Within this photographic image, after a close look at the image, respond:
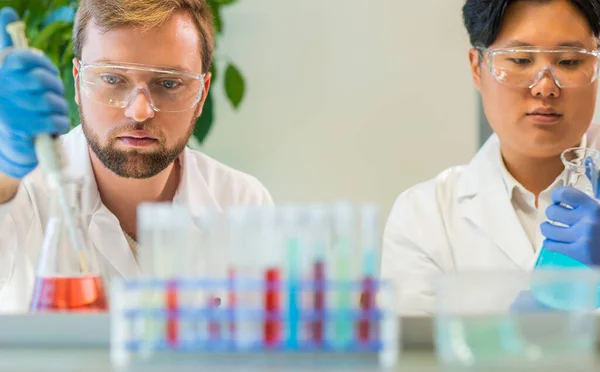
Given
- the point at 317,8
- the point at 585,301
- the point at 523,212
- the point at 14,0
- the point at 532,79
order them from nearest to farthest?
the point at 585,301 → the point at 532,79 → the point at 523,212 → the point at 14,0 → the point at 317,8

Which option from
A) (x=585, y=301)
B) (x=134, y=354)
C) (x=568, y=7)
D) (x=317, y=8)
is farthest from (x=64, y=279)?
(x=317, y=8)

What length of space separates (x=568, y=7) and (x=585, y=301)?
5.21 ft

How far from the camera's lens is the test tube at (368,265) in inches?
34.8

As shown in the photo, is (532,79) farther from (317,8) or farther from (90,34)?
(317,8)

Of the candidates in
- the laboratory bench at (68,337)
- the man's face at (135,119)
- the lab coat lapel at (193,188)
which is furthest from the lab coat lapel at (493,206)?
the laboratory bench at (68,337)

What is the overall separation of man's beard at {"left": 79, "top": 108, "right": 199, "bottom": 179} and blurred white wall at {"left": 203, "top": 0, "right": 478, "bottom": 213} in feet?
5.99

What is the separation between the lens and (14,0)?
3316 millimetres

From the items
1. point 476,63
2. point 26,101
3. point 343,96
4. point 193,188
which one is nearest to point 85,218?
point 26,101

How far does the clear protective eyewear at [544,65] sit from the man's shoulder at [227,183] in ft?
2.82

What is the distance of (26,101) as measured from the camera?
1.73m

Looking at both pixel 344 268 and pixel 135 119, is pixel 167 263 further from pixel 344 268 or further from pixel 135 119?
pixel 135 119

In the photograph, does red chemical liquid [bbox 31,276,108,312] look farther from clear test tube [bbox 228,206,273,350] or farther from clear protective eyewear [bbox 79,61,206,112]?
clear protective eyewear [bbox 79,61,206,112]

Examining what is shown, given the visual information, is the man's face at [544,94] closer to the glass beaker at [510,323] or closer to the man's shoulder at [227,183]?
the man's shoulder at [227,183]

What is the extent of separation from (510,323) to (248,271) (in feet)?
1.04
